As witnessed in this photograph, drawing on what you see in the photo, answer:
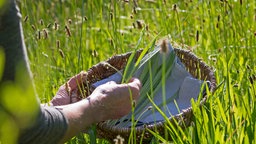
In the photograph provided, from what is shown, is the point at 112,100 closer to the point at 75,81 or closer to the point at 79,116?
A: the point at 79,116

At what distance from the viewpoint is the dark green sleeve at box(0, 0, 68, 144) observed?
1653mm

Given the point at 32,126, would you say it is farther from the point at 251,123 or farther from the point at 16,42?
the point at 251,123

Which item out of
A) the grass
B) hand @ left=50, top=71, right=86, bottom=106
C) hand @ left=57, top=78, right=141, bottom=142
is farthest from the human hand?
hand @ left=50, top=71, right=86, bottom=106

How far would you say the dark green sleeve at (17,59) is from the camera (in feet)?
5.42

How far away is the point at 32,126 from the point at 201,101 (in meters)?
0.75

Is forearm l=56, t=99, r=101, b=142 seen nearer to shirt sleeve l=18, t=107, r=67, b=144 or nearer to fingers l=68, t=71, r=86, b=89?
shirt sleeve l=18, t=107, r=67, b=144

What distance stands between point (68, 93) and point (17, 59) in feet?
3.07

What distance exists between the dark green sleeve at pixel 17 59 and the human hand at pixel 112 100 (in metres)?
0.32

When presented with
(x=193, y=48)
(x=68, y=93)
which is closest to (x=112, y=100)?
(x=68, y=93)

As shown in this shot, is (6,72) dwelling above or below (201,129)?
above

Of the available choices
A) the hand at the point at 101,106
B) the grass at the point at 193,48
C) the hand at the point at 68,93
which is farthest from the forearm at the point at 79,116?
the hand at the point at 68,93

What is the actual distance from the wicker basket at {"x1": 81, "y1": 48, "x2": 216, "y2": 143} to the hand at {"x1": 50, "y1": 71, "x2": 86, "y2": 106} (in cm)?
5

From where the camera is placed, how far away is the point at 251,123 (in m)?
2.28

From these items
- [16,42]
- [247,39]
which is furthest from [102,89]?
[247,39]
